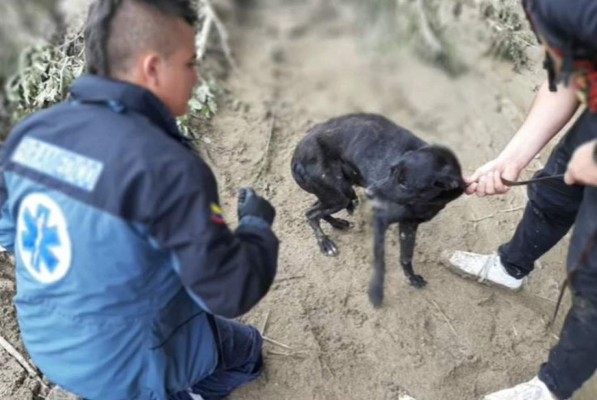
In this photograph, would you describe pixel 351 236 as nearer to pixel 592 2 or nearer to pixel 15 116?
pixel 592 2

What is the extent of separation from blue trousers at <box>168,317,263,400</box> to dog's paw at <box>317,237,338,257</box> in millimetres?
827

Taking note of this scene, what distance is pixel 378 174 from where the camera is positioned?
Result: 354cm

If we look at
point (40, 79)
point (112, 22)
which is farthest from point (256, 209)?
point (40, 79)

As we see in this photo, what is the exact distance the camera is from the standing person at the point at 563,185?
212 centimetres

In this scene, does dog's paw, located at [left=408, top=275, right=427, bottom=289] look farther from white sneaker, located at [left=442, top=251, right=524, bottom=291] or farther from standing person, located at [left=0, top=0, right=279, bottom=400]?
standing person, located at [left=0, top=0, right=279, bottom=400]

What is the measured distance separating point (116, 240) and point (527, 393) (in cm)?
193

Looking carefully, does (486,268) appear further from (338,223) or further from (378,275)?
(378,275)

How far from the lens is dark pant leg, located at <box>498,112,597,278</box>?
264 cm

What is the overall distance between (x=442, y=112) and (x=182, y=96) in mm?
2887

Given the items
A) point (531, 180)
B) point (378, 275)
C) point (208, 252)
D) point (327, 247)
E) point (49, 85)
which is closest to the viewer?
point (208, 252)

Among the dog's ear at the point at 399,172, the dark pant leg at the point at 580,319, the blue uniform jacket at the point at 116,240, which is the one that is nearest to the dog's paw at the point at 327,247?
the dog's ear at the point at 399,172

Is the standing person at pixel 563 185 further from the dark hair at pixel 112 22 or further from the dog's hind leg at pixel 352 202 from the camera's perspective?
the dark hair at pixel 112 22

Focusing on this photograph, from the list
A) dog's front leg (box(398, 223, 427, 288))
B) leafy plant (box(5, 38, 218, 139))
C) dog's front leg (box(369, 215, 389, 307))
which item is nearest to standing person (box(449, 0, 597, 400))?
dog's front leg (box(398, 223, 427, 288))

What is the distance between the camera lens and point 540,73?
16.2ft
